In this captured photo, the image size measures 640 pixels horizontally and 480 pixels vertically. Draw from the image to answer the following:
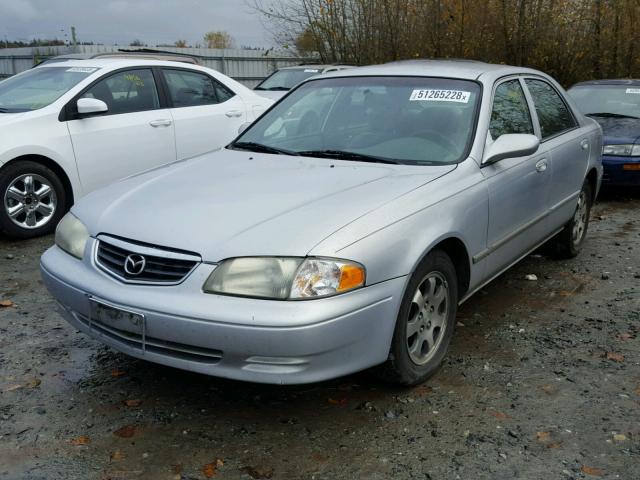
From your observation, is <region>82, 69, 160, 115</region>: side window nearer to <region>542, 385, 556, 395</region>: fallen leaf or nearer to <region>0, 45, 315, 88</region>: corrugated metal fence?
<region>542, 385, 556, 395</region>: fallen leaf

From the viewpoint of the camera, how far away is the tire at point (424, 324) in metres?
3.19

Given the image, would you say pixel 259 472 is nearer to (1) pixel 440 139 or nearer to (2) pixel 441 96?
(1) pixel 440 139

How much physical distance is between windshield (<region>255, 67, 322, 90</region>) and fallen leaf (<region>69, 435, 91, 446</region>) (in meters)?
10.4

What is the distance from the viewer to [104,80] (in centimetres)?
674

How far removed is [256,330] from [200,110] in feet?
16.9

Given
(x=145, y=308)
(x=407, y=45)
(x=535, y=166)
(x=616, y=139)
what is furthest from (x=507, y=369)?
(x=407, y=45)

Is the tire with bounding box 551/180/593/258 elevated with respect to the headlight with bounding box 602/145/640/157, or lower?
lower

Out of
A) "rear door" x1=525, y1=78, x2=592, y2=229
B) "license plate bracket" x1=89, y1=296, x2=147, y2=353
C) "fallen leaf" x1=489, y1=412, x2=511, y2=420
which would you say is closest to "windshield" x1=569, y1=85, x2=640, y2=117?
"rear door" x1=525, y1=78, x2=592, y2=229

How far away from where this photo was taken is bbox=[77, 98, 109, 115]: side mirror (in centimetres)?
624

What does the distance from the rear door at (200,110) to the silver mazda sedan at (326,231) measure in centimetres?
264

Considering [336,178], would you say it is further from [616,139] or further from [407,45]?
[407,45]

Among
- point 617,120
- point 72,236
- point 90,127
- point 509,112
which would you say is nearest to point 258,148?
point 72,236

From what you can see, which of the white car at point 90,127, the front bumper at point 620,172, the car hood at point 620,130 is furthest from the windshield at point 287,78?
the front bumper at point 620,172

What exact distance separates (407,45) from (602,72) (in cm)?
443
